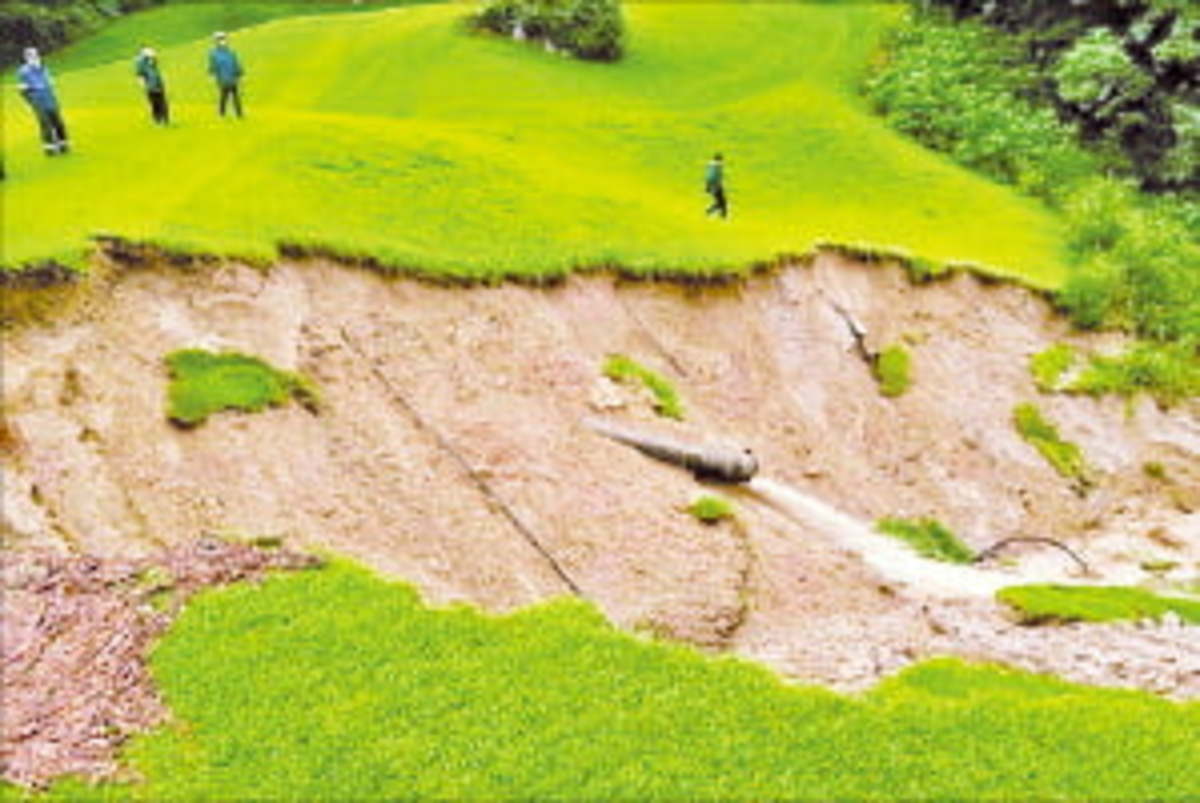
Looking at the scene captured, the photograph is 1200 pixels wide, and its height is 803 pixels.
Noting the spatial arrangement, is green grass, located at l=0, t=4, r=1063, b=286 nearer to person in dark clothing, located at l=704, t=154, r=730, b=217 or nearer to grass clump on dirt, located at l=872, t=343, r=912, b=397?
person in dark clothing, located at l=704, t=154, r=730, b=217

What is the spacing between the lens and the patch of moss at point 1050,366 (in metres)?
28.3

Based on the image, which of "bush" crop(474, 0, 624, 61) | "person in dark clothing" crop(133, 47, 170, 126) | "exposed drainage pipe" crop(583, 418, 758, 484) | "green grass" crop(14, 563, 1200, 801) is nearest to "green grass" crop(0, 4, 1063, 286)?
"person in dark clothing" crop(133, 47, 170, 126)

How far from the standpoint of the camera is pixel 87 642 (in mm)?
12898

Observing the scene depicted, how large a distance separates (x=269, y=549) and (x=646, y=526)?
614 centimetres

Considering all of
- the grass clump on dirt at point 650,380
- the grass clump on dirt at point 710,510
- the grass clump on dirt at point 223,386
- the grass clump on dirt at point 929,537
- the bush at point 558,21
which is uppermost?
the bush at point 558,21

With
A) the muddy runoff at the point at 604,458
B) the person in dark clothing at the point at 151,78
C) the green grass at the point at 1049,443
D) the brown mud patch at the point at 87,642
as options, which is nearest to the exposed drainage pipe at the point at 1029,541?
the muddy runoff at the point at 604,458

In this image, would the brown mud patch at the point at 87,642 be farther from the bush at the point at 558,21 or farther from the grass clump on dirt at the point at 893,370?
the bush at the point at 558,21

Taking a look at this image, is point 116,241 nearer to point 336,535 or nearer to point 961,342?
point 336,535

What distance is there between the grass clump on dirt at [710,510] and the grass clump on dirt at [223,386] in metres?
6.55

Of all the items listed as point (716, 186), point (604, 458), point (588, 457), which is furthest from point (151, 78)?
point (604, 458)

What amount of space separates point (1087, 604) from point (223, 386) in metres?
14.1

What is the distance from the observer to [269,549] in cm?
1525

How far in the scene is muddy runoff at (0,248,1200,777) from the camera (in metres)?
16.1

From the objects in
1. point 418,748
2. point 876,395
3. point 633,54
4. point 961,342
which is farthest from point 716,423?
point 633,54
